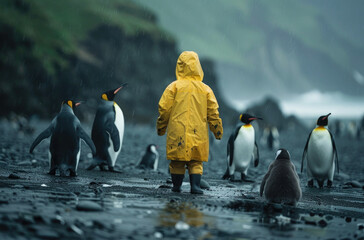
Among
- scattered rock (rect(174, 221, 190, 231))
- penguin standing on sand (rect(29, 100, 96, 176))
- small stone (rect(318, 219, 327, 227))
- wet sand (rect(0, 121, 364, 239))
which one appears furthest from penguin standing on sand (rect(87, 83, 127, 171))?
scattered rock (rect(174, 221, 190, 231))

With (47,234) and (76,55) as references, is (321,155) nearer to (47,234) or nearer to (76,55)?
(47,234)

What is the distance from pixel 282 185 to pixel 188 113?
47.6 inches

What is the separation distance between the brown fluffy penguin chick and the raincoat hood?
1.27 metres

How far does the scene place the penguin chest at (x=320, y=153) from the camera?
7.97 m

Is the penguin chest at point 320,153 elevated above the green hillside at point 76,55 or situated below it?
below

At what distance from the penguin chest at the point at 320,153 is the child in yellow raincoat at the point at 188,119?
303 centimetres

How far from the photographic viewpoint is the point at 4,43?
1458 inches

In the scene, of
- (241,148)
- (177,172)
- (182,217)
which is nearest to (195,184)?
(177,172)

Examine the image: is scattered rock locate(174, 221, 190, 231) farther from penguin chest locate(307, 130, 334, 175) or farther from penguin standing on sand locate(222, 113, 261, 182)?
penguin chest locate(307, 130, 334, 175)

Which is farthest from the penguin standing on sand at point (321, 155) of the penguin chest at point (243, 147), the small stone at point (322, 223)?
the small stone at point (322, 223)

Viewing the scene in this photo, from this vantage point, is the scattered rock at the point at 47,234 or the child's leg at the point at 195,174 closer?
the scattered rock at the point at 47,234

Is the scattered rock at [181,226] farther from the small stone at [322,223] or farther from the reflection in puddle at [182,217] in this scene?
the small stone at [322,223]

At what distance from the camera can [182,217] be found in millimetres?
3670

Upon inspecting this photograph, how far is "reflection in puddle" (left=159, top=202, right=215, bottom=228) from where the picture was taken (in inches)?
135
